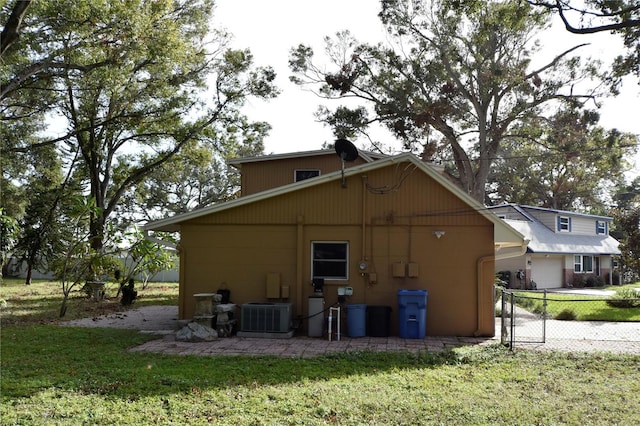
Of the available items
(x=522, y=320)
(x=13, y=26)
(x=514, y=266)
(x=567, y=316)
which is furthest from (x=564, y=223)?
(x=13, y=26)

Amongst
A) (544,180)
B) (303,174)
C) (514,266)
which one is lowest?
(514,266)

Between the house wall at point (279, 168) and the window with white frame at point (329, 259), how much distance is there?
498cm

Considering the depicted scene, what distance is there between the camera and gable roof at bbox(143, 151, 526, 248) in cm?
1096

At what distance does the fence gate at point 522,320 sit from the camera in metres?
9.74

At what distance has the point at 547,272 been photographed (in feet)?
94.4

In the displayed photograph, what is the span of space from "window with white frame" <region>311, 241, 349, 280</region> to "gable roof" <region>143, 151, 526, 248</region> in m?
1.36

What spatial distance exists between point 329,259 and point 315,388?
5048mm

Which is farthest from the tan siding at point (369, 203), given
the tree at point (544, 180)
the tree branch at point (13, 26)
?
the tree at point (544, 180)

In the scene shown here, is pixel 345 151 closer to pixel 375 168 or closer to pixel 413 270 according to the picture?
pixel 375 168

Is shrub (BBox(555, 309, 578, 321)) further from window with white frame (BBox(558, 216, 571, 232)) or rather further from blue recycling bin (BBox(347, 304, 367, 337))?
window with white frame (BBox(558, 216, 571, 232))

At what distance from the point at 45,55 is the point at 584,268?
96.4ft

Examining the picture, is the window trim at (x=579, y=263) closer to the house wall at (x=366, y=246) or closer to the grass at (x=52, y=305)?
the house wall at (x=366, y=246)

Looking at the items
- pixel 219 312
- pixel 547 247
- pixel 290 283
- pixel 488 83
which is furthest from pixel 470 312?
pixel 547 247

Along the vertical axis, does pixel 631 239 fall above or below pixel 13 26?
below
